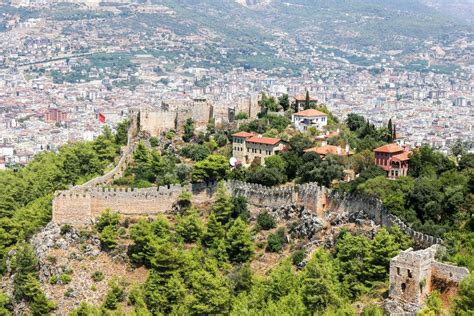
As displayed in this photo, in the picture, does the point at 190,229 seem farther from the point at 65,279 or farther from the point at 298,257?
the point at 65,279

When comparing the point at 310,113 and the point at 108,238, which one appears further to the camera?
the point at 310,113

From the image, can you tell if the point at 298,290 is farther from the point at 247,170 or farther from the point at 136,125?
the point at 136,125

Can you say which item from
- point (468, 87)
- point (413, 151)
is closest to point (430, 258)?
point (413, 151)

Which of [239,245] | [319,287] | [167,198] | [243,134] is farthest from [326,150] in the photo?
[319,287]

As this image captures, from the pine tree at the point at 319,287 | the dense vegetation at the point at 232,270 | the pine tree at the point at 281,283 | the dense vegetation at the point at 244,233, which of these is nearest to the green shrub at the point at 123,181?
the dense vegetation at the point at 244,233

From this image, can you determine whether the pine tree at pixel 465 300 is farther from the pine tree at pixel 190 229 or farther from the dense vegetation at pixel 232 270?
the pine tree at pixel 190 229

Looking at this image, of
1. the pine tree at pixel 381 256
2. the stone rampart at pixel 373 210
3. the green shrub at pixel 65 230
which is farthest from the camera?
the green shrub at pixel 65 230
